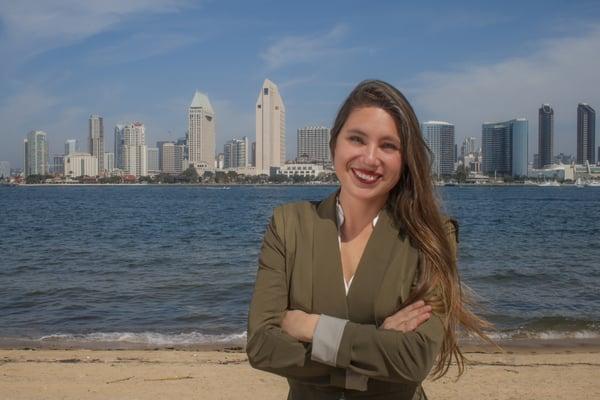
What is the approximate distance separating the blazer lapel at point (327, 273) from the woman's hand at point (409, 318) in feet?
0.47

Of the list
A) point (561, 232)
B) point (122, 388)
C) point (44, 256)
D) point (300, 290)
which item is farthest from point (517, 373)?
point (561, 232)

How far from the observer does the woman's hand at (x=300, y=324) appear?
6.38 feet

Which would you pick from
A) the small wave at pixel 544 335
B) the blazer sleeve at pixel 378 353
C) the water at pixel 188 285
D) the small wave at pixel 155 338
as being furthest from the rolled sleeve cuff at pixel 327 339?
the small wave at pixel 544 335

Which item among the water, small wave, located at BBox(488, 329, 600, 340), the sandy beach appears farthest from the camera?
the water

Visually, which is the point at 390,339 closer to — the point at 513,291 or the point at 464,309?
the point at 464,309

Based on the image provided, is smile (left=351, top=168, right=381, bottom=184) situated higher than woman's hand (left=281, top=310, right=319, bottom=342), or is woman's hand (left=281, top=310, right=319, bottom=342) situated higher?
smile (left=351, top=168, right=381, bottom=184)

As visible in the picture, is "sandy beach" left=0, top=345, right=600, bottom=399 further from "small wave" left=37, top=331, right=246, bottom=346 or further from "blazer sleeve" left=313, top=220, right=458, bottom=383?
"blazer sleeve" left=313, top=220, right=458, bottom=383

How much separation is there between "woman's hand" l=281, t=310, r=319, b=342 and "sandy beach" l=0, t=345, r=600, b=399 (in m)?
4.40

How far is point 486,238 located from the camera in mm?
32875

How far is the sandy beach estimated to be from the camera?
Result: 6.45 meters

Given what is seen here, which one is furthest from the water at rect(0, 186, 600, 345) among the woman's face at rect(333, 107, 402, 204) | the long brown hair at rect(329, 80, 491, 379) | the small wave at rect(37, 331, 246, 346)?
the woman's face at rect(333, 107, 402, 204)

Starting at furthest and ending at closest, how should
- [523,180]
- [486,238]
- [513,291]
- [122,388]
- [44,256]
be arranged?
[523,180] → [486,238] → [44,256] → [513,291] → [122,388]

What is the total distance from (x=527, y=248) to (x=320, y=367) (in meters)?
27.9

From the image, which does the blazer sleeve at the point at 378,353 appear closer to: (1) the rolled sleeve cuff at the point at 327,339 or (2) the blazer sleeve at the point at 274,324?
(1) the rolled sleeve cuff at the point at 327,339
